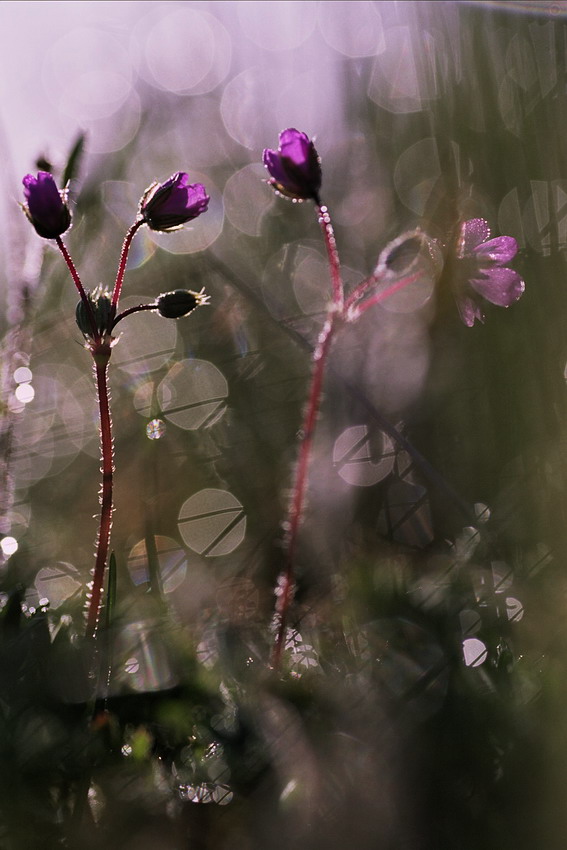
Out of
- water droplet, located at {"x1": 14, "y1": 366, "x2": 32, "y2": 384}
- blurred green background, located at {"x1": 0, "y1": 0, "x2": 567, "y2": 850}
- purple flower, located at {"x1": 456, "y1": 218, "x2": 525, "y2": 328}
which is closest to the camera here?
blurred green background, located at {"x1": 0, "y1": 0, "x2": 567, "y2": 850}

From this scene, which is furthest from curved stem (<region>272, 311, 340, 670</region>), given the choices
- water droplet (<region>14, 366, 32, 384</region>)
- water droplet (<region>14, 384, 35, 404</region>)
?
water droplet (<region>14, 366, 32, 384</region>)

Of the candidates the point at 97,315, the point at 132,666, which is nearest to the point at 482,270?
the point at 97,315

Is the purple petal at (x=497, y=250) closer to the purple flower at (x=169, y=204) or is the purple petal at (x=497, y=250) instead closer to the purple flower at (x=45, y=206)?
the purple flower at (x=169, y=204)

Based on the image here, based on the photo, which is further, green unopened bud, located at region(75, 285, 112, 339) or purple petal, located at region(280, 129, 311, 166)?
purple petal, located at region(280, 129, 311, 166)

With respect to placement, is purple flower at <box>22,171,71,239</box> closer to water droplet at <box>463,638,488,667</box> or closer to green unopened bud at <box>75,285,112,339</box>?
green unopened bud at <box>75,285,112,339</box>

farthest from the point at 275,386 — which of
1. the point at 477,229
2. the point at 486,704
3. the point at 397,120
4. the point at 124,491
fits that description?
the point at 486,704

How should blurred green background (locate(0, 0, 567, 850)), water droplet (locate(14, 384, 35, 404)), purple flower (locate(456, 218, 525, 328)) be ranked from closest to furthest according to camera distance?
blurred green background (locate(0, 0, 567, 850))
purple flower (locate(456, 218, 525, 328))
water droplet (locate(14, 384, 35, 404))

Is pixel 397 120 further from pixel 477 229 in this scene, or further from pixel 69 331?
pixel 477 229
